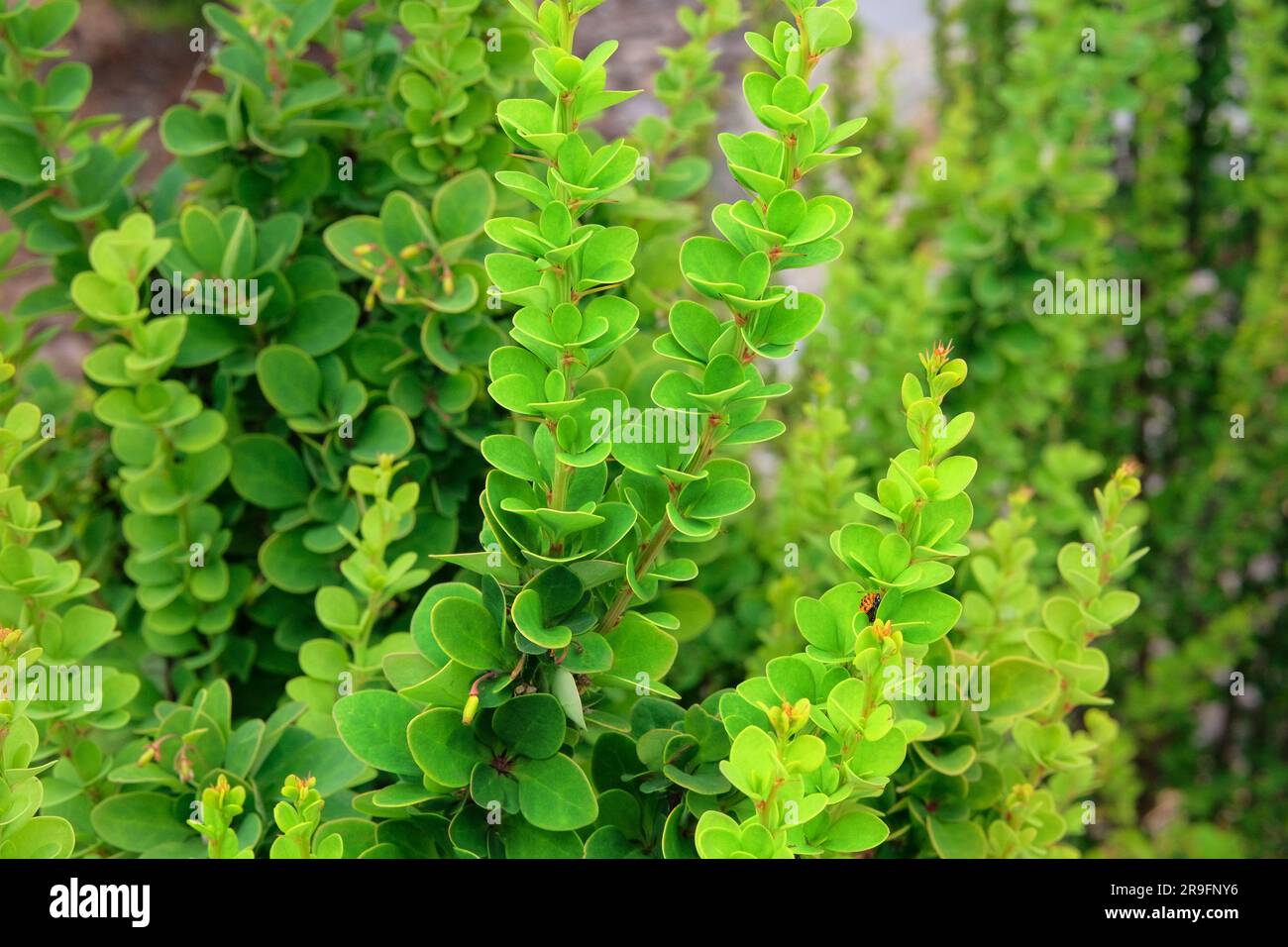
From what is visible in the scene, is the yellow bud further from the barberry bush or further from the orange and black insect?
the orange and black insect

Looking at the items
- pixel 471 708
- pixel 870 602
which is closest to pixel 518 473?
pixel 471 708

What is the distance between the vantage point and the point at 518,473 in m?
0.85

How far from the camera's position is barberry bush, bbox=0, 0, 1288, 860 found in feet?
2.76

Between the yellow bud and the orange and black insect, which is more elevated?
the orange and black insect

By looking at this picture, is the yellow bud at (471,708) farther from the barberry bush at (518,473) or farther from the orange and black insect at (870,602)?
the orange and black insect at (870,602)

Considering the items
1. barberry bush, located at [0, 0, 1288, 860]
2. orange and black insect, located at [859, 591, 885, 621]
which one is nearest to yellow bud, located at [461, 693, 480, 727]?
barberry bush, located at [0, 0, 1288, 860]

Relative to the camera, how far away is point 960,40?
10.9 feet

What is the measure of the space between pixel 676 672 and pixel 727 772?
32.4 inches

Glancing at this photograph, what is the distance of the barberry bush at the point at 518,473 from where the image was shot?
84 cm

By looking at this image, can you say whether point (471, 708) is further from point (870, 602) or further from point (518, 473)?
point (870, 602)

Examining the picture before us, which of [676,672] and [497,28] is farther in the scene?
[676,672]
